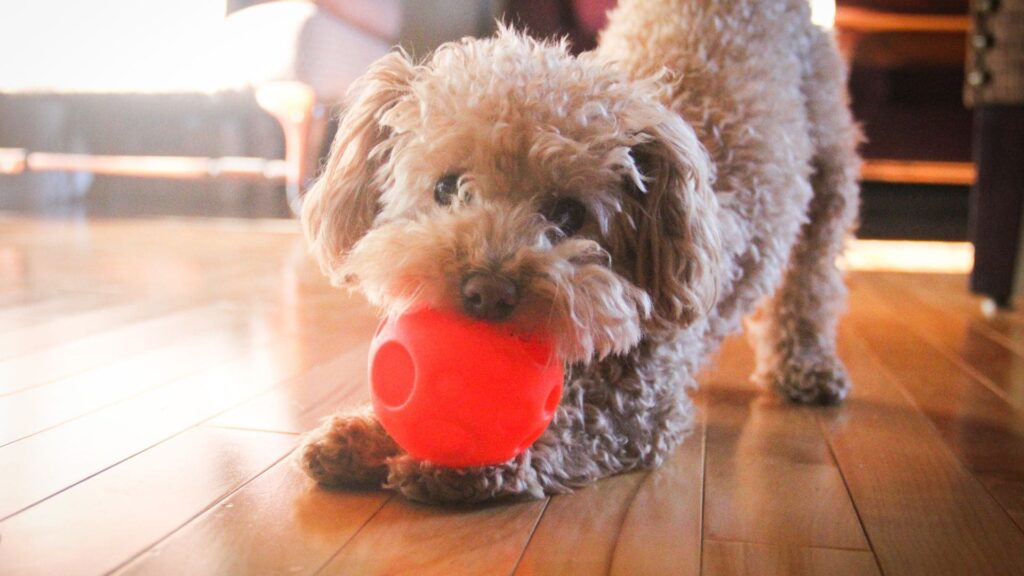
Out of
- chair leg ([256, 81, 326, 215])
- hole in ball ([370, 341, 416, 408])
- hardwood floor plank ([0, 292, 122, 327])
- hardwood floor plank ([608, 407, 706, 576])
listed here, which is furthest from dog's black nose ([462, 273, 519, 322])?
chair leg ([256, 81, 326, 215])

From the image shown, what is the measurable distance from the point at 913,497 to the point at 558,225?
26.4 inches

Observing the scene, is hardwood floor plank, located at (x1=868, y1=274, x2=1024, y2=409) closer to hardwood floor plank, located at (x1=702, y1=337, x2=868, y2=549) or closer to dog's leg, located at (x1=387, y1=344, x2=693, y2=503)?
hardwood floor plank, located at (x1=702, y1=337, x2=868, y2=549)

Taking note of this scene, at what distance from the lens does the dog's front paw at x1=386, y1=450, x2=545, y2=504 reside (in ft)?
4.32

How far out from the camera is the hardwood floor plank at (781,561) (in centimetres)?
116

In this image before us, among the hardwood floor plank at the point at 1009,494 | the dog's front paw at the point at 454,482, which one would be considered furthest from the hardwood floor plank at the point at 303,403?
the hardwood floor plank at the point at 1009,494

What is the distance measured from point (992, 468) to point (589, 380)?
69 centimetres

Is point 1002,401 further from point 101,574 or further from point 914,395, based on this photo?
point 101,574

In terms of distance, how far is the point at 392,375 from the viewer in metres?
1.31

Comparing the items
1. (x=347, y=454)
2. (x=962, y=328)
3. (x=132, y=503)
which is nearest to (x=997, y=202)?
(x=962, y=328)

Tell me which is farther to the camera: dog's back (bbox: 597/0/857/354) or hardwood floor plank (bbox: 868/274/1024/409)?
hardwood floor plank (bbox: 868/274/1024/409)

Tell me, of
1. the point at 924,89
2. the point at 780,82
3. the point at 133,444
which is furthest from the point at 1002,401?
the point at 924,89

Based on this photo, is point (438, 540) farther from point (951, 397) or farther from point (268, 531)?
point (951, 397)

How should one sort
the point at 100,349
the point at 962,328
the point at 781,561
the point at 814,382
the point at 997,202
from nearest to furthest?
1. the point at 781,561
2. the point at 814,382
3. the point at 100,349
4. the point at 962,328
5. the point at 997,202

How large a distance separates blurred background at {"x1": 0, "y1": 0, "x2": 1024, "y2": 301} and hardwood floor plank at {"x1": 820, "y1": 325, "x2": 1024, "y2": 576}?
2.46m
